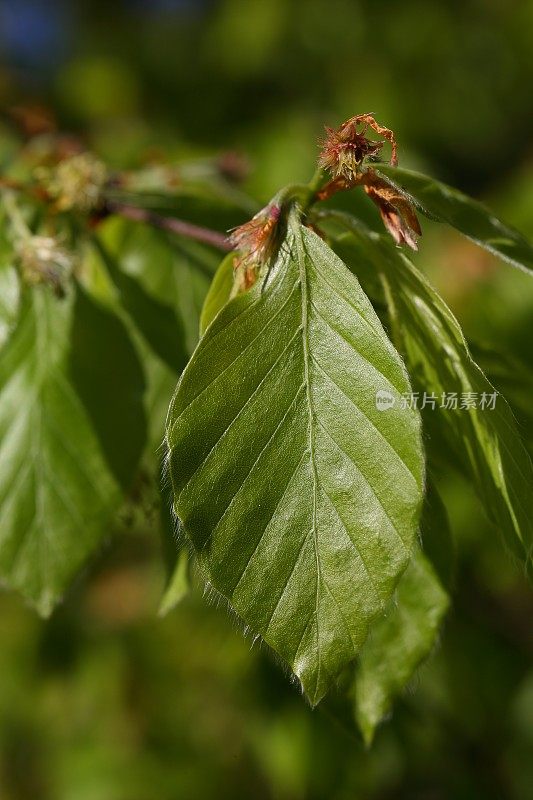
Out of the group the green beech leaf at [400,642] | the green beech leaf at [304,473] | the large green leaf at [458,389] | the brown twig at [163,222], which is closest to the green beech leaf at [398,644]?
the green beech leaf at [400,642]

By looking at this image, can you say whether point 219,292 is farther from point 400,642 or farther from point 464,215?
point 400,642

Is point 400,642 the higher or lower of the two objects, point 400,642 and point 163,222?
the lower

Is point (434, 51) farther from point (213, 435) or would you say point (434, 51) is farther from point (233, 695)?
point (213, 435)

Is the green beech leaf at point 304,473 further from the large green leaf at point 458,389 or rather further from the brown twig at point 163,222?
the brown twig at point 163,222

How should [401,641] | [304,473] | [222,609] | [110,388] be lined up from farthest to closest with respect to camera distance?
[222,609] → [110,388] → [401,641] → [304,473]

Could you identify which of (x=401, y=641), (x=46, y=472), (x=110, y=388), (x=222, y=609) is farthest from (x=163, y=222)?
(x=222, y=609)

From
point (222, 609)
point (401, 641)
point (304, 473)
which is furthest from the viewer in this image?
point (222, 609)
